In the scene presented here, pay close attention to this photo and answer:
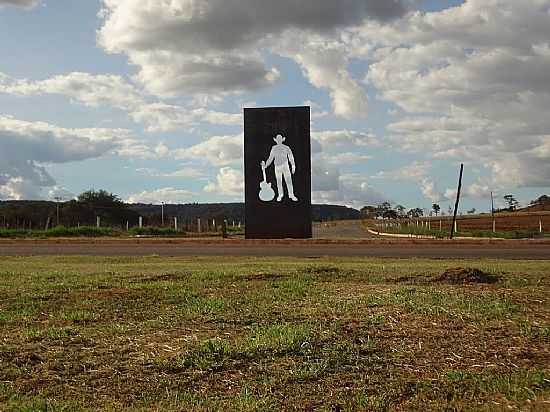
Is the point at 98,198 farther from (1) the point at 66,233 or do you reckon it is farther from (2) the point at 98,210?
(1) the point at 66,233

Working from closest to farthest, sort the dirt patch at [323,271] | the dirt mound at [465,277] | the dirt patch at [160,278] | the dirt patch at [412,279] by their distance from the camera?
the dirt mound at [465,277] → the dirt patch at [412,279] → the dirt patch at [160,278] → the dirt patch at [323,271]

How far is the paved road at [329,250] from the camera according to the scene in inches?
798

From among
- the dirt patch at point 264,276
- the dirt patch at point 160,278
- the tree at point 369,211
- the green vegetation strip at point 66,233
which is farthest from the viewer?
the tree at point 369,211

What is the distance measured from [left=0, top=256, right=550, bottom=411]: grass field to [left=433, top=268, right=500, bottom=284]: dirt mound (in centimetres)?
53

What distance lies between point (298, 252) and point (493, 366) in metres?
15.9

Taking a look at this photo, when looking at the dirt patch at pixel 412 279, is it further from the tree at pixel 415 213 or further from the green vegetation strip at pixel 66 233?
the tree at pixel 415 213

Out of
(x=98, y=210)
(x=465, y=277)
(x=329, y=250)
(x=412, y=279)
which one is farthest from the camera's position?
(x=98, y=210)

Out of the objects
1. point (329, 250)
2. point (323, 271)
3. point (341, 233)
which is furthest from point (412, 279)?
point (341, 233)

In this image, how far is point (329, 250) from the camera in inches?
880

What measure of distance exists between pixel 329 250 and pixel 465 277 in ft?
36.8

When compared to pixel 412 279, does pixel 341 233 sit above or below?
above

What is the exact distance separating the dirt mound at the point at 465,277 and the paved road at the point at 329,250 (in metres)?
7.73

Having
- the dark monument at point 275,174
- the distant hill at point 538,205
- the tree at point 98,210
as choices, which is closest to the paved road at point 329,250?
the dark monument at point 275,174

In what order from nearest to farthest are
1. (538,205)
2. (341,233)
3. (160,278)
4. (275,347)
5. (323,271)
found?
(275,347) < (160,278) < (323,271) < (341,233) < (538,205)
